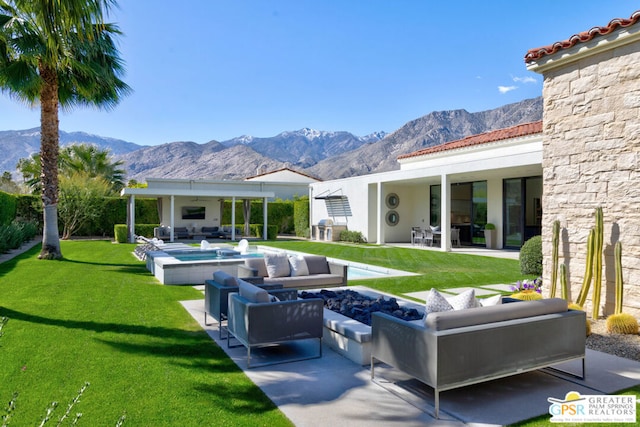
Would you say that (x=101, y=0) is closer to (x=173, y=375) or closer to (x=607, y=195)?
(x=173, y=375)

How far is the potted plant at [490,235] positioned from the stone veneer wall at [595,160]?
12327 mm

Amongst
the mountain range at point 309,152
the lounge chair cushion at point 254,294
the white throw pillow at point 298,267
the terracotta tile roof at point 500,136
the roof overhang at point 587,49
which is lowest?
the white throw pillow at point 298,267

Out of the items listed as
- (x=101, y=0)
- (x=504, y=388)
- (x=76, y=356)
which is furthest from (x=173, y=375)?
(x=101, y=0)

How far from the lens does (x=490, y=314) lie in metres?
3.72

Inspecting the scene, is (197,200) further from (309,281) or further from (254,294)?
(254,294)

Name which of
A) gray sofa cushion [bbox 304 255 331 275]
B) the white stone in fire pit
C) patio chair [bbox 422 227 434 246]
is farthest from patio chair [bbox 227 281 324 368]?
patio chair [bbox 422 227 434 246]

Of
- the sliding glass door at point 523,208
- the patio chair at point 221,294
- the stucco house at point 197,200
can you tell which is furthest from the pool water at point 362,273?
the stucco house at point 197,200

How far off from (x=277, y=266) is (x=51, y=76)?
373 inches

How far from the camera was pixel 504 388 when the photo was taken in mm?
3969

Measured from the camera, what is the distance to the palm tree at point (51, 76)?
1120 centimetres


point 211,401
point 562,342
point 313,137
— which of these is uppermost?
point 313,137

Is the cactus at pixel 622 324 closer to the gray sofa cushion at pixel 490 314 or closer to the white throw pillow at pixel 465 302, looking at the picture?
the gray sofa cushion at pixel 490 314

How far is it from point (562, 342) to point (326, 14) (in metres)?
22.2

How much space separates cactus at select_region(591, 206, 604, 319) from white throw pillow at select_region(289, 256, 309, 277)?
4702 millimetres
